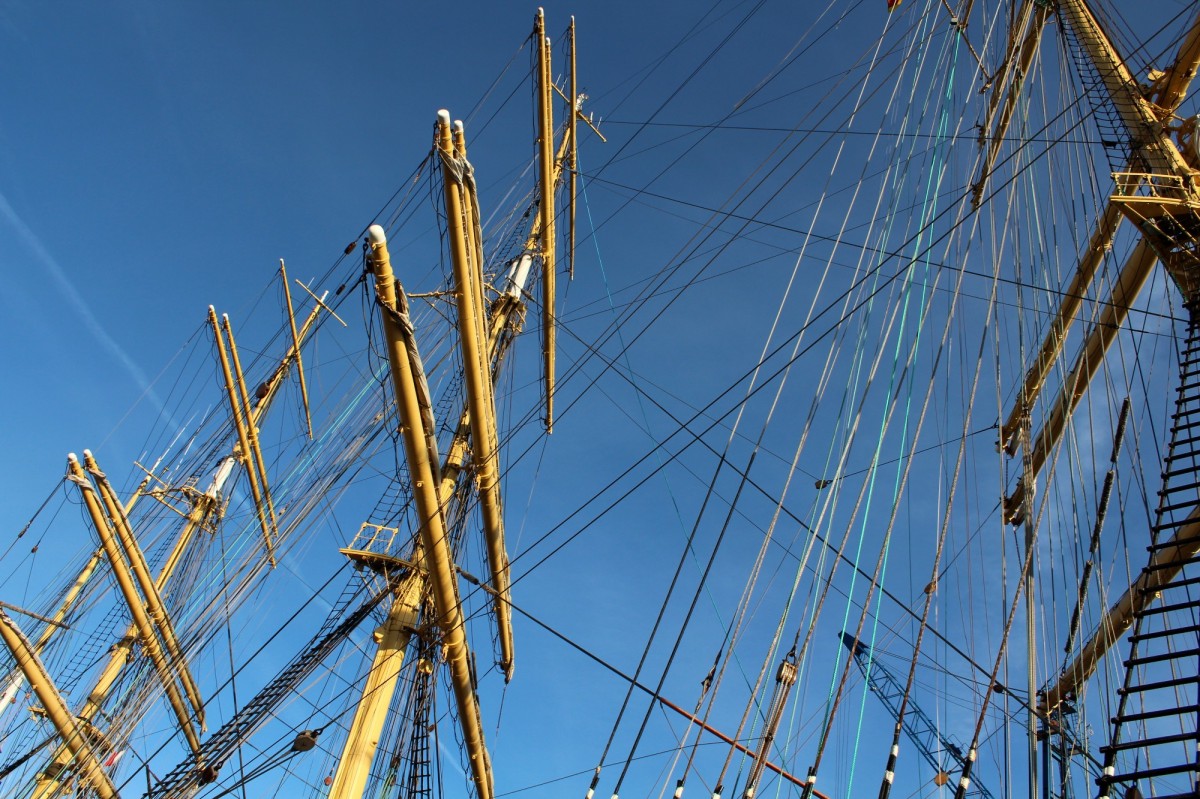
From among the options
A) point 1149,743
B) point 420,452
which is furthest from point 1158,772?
point 420,452

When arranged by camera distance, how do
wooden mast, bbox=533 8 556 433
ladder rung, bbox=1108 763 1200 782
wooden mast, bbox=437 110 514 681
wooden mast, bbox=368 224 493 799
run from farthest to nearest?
wooden mast, bbox=533 8 556 433, wooden mast, bbox=437 110 514 681, wooden mast, bbox=368 224 493 799, ladder rung, bbox=1108 763 1200 782

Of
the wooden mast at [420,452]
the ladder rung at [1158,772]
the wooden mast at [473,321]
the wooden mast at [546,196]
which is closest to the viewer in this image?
the ladder rung at [1158,772]

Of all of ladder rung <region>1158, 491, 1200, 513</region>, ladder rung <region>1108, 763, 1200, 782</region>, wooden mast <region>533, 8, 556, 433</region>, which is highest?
wooden mast <region>533, 8, 556, 433</region>

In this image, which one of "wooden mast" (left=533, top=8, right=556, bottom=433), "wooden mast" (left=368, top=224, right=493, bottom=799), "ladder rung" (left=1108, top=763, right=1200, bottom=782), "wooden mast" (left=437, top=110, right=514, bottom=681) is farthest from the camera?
"wooden mast" (left=533, top=8, right=556, bottom=433)

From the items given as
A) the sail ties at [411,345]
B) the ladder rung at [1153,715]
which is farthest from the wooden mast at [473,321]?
the ladder rung at [1153,715]

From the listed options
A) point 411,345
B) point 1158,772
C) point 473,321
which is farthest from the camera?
point 473,321

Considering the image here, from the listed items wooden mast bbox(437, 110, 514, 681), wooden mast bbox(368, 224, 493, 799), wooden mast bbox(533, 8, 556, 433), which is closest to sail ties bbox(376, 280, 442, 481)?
wooden mast bbox(368, 224, 493, 799)

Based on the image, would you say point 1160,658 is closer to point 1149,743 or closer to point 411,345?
point 1149,743

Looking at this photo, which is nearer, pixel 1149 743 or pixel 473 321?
pixel 1149 743

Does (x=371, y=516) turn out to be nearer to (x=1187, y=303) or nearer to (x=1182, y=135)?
(x=1187, y=303)

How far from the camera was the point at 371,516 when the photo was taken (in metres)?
15.0

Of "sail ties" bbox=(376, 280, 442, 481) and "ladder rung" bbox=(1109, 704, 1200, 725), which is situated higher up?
"sail ties" bbox=(376, 280, 442, 481)

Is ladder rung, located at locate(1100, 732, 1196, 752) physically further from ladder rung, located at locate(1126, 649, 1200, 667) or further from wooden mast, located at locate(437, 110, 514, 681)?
wooden mast, located at locate(437, 110, 514, 681)

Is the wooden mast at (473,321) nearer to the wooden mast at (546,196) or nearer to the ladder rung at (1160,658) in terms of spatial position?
the wooden mast at (546,196)
